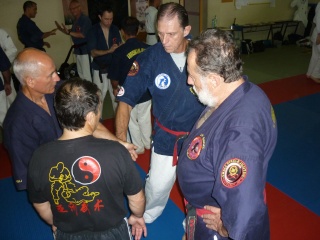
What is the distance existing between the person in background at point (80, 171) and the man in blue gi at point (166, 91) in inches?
36.8

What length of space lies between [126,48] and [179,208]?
7.24 ft

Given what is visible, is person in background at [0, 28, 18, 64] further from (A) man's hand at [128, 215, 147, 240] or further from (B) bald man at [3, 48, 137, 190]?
(A) man's hand at [128, 215, 147, 240]

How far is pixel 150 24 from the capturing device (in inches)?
300

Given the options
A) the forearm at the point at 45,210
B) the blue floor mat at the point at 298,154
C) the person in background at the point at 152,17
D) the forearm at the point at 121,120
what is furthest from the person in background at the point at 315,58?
the forearm at the point at 45,210

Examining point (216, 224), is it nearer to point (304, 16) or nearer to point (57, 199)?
point (57, 199)

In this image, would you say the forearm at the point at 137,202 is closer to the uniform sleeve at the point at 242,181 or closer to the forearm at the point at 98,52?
the uniform sleeve at the point at 242,181

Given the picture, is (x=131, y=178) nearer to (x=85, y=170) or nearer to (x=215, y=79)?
(x=85, y=170)

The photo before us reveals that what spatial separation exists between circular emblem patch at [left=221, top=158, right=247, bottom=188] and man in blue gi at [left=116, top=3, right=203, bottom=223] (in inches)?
46.6

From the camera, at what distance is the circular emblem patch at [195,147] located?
1510 mm

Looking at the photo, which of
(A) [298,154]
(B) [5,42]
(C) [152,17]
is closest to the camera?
(A) [298,154]

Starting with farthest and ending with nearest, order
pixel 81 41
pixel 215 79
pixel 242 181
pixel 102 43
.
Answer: pixel 81 41, pixel 102 43, pixel 215 79, pixel 242 181

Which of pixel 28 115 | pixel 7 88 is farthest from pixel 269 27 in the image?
pixel 28 115

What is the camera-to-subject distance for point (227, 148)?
1.27 meters

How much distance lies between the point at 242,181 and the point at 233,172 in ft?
0.18
